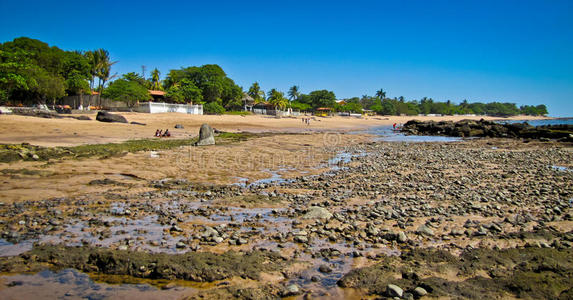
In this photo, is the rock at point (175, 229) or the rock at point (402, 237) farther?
the rock at point (175, 229)

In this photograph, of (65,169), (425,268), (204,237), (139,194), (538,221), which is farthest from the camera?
(65,169)

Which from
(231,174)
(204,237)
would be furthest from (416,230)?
(231,174)

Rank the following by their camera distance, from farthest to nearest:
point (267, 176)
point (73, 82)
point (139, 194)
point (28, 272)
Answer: point (73, 82), point (267, 176), point (139, 194), point (28, 272)

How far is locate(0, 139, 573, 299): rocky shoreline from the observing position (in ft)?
13.7

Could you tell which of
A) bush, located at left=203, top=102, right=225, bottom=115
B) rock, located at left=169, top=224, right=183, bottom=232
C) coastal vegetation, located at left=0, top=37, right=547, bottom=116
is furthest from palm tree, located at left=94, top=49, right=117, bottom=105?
rock, located at left=169, top=224, right=183, bottom=232

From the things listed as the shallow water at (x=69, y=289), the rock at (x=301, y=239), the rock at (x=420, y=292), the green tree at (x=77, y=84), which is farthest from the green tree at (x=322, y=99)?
the shallow water at (x=69, y=289)

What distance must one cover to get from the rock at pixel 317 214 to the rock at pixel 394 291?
2921mm

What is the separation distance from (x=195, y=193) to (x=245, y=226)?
10.5 ft

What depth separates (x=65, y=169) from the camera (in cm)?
1062

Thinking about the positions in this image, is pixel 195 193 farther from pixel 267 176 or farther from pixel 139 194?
pixel 267 176

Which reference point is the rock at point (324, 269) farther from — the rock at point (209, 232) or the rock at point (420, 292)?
the rock at point (209, 232)

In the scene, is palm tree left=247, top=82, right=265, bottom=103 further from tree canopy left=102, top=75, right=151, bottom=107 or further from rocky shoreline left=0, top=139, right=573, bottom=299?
rocky shoreline left=0, top=139, right=573, bottom=299

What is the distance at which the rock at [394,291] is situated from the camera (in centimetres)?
380

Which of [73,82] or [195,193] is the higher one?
[73,82]
